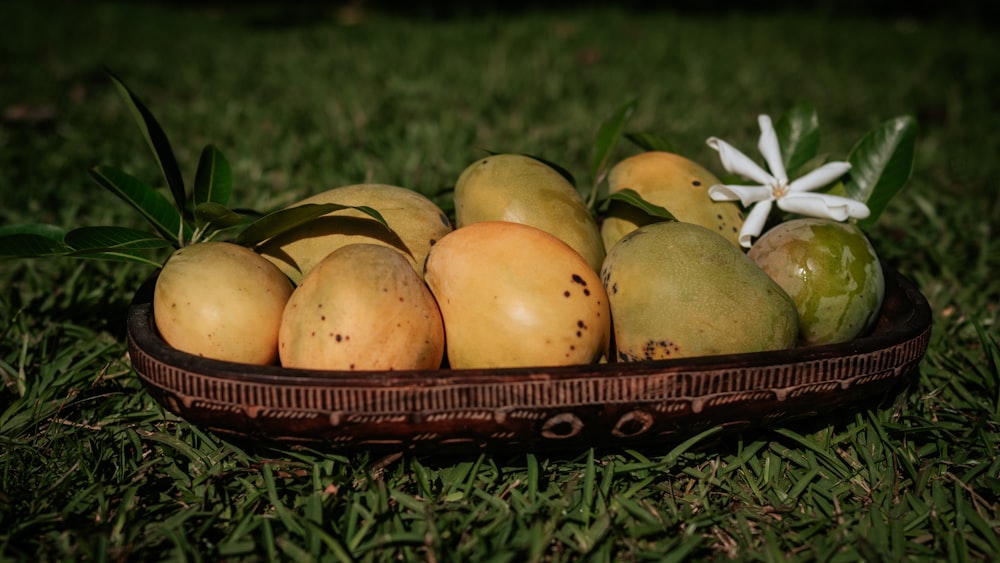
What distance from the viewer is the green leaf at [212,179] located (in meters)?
1.86

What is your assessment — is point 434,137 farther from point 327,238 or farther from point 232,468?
point 232,468

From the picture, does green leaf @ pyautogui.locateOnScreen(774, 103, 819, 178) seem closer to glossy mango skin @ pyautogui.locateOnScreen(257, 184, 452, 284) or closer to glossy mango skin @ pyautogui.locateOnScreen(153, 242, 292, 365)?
glossy mango skin @ pyautogui.locateOnScreen(257, 184, 452, 284)

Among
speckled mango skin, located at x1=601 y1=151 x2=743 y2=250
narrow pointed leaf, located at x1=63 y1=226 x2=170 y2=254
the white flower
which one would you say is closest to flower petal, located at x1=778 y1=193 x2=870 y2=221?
the white flower

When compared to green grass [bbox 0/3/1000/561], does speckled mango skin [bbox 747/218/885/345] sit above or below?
above

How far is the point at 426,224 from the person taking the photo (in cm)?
179

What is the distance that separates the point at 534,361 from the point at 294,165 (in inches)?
86.8

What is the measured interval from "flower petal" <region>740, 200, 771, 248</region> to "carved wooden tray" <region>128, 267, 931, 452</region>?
464mm

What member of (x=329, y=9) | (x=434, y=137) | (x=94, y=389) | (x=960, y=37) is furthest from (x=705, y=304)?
(x=329, y=9)

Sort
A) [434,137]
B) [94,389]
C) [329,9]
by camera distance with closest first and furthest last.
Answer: [94,389], [434,137], [329,9]

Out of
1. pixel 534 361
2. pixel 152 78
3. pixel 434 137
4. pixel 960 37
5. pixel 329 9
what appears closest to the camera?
pixel 534 361

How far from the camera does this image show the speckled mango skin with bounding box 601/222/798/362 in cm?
152

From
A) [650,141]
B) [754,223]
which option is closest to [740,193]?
[754,223]

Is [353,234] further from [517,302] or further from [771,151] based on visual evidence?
[771,151]

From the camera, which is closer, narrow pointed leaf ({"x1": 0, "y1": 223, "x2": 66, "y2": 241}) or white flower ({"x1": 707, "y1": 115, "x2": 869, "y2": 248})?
narrow pointed leaf ({"x1": 0, "y1": 223, "x2": 66, "y2": 241})
